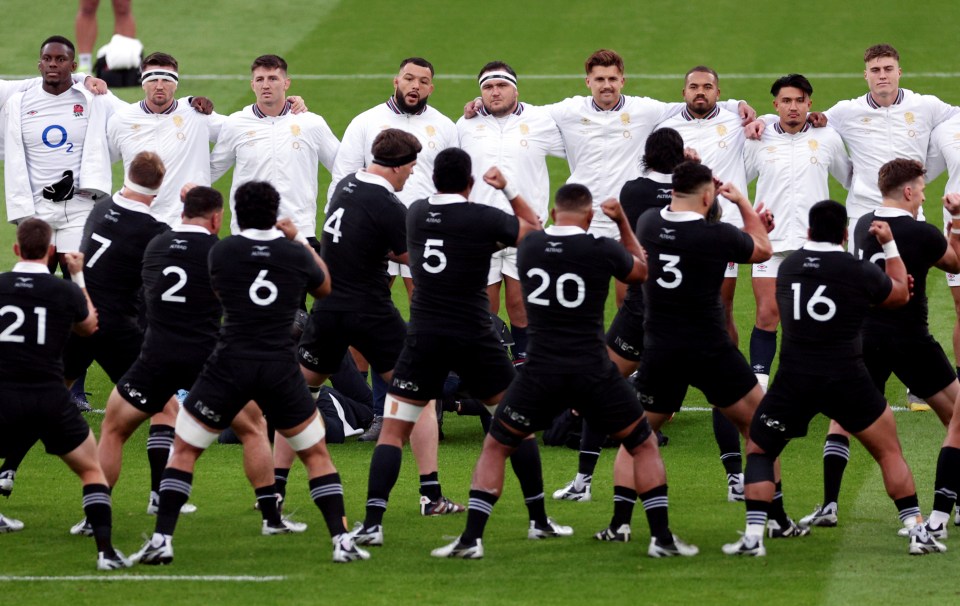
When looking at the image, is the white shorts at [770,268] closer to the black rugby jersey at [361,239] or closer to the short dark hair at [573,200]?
the black rugby jersey at [361,239]

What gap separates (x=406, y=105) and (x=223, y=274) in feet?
14.7

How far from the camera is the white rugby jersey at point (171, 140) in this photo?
12.8 m

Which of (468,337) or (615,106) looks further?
(615,106)

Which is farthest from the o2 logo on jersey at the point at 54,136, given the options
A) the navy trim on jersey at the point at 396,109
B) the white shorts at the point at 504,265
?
the white shorts at the point at 504,265

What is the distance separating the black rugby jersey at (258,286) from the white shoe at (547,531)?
1.85m

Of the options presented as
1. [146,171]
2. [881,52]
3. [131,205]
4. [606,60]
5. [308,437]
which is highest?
[881,52]

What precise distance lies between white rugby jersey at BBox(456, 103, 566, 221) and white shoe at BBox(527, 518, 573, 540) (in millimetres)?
3860

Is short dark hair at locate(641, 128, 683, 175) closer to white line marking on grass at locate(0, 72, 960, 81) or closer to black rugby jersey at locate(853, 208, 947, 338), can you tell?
black rugby jersey at locate(853, 208, 947, 338)

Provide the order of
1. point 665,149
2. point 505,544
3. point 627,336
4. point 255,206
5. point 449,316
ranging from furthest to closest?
point 627,336 → point 665,149 → point 505,544 → point 449,316 → point 255,206

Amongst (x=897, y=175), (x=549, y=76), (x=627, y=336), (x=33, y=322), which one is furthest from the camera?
(x=549, y=76)

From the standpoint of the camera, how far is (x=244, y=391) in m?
8.57

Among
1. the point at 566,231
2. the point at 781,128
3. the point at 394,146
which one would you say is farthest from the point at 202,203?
the point at 781,128

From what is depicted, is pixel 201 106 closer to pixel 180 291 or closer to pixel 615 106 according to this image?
pixel 615 106

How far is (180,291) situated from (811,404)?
11.8 ft
